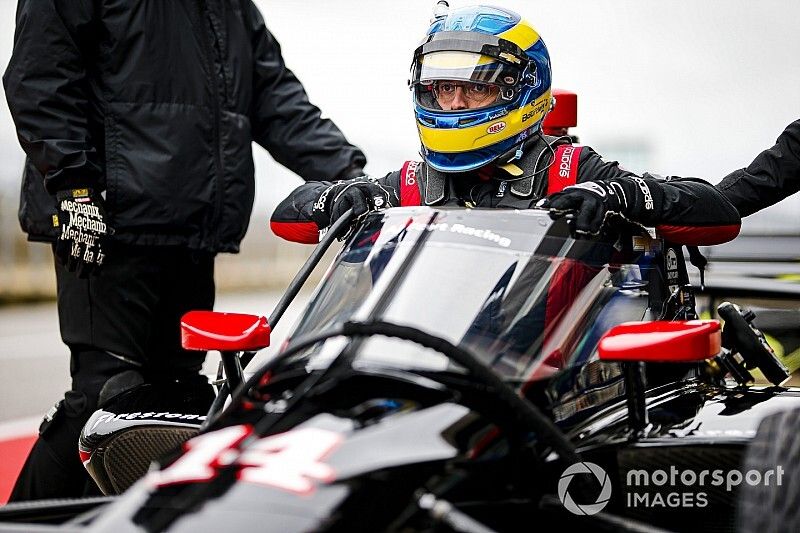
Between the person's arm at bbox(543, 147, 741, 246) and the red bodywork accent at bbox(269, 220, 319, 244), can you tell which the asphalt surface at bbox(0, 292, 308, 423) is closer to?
the red bodywork accent at bbox(269, 220, 319, 244)

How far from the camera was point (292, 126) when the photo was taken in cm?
436

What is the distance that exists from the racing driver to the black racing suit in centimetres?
59

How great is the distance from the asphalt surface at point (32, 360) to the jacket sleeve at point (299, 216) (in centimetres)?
118

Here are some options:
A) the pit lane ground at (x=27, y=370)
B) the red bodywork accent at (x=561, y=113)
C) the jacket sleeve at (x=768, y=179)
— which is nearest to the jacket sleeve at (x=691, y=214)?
the jacket sleeve at (x=768, y=179)

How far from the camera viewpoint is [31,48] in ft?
11.9

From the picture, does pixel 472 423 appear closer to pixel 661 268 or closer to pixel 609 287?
pixel 609 287

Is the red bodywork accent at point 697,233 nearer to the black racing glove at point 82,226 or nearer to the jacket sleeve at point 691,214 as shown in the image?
the jacket sleeve at point 691,214

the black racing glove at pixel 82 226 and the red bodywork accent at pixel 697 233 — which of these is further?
the black racing glove at pixel 82 226

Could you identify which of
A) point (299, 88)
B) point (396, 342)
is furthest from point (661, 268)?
point (299, 88)

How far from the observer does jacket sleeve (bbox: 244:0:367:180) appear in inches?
170

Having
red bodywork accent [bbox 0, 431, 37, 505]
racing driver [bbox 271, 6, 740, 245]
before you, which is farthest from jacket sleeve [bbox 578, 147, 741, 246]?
red bodywork accent [bbox 0, 431, 37, 505]

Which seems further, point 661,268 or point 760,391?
point 661,268

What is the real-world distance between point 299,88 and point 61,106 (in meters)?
1.06

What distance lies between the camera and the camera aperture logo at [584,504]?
2.11 meters
